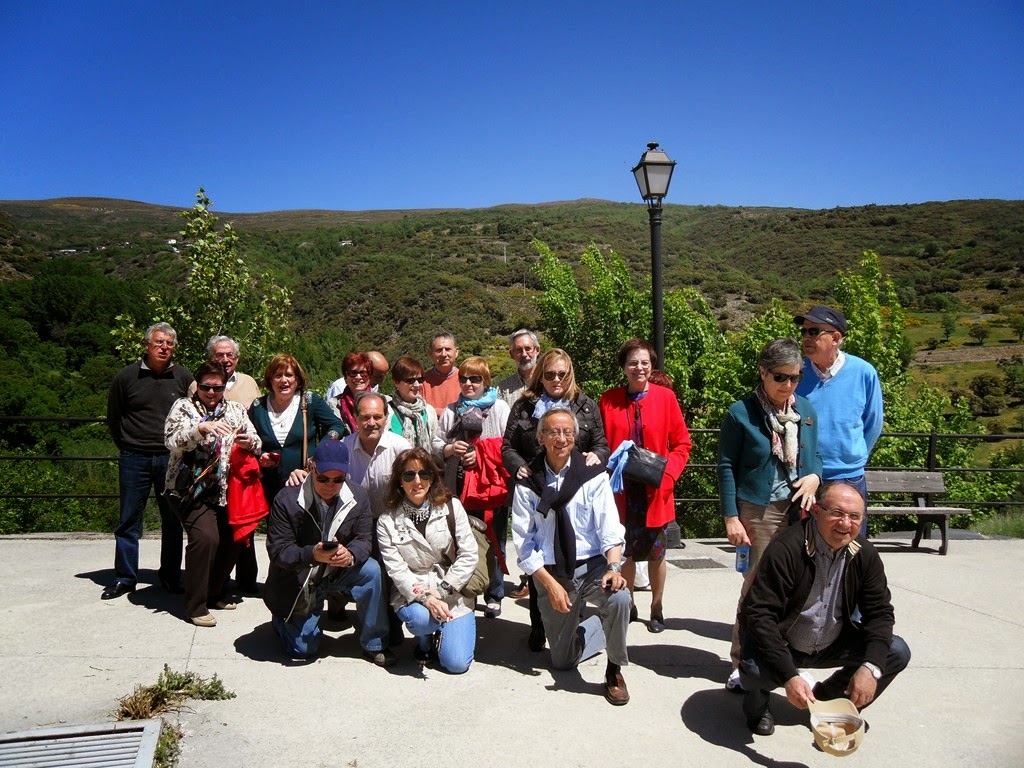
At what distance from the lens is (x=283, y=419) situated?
16.5ft

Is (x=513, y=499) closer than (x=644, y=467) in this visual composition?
Yes

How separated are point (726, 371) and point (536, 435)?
11911mm

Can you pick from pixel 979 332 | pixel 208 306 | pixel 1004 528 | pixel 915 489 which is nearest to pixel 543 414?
pixel 915 489

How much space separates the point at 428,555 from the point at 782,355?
2.19 metres

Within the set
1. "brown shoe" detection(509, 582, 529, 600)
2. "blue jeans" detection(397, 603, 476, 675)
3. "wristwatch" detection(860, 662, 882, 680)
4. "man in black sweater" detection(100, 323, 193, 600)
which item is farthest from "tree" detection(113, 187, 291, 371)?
"wristwatch" detection(860, 662, 882, 680)

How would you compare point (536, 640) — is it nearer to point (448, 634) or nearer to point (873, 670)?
point (448, 634)

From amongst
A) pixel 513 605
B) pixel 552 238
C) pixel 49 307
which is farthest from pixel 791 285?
pixel 513 605

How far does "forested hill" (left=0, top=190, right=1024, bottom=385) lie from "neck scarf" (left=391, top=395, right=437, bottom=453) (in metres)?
18.9

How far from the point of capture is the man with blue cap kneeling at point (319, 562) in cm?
422

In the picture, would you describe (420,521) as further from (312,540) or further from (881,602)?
(881,602)

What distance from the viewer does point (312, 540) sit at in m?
4.34

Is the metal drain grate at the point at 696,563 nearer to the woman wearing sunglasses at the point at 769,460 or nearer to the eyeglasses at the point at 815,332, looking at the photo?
the woman wearing sunglasses at the point at 769,460

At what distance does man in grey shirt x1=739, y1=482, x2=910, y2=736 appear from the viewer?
3.30m

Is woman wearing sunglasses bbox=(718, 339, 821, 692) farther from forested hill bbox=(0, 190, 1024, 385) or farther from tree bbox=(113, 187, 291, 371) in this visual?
forested hill bbox=(0, 190, 1024, 385)
